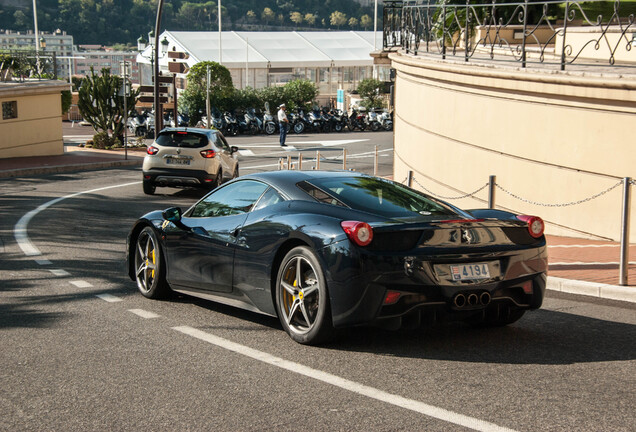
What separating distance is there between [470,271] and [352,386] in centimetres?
135

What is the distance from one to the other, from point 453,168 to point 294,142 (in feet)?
93.2

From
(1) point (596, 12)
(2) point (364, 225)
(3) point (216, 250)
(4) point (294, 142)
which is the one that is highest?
(1) point (596, 12)

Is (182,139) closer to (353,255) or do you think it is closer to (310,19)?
(353,255)

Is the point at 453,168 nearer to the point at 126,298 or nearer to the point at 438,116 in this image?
the point at 438,116

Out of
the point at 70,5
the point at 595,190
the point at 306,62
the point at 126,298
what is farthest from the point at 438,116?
the point at 70,5

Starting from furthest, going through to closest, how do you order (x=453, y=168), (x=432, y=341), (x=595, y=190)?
(x=453, y=168) < (x=595, y=190) < (x=432, y=341)

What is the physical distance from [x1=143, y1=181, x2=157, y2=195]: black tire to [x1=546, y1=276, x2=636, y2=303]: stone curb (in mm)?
13572

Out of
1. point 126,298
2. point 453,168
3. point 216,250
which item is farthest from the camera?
point 453,168

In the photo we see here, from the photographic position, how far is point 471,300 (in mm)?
6117

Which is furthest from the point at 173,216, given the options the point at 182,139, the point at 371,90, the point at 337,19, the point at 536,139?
the point at 337,19

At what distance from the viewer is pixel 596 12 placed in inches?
800

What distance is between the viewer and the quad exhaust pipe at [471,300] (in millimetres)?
6062

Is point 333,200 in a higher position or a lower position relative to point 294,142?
higher

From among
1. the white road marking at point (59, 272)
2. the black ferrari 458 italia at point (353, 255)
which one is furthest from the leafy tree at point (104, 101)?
the black ferrari 458 italia at point (353, 255)
